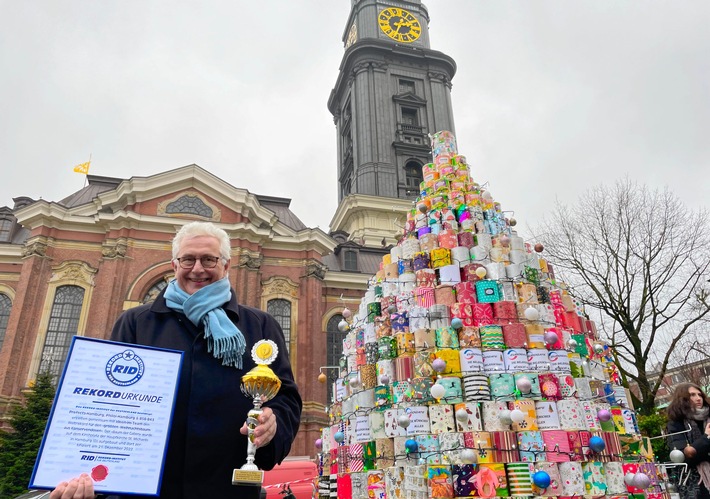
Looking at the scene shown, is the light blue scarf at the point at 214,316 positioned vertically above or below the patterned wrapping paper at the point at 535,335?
below

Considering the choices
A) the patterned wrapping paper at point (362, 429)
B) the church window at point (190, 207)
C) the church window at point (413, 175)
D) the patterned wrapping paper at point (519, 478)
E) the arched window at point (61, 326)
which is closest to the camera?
the patterned wrapping paper at point (519, 478)

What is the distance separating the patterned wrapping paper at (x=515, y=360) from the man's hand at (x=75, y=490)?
17.9 ft

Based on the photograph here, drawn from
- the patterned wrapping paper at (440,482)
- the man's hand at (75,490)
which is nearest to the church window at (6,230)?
the patterned wrapping paper at (440,482)

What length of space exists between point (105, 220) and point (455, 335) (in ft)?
66.9

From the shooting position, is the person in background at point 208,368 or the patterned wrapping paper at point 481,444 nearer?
the person in background at point 208,368

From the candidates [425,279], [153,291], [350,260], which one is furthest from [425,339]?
[350,260]

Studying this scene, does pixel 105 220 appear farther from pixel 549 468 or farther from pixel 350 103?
pixel 350 103

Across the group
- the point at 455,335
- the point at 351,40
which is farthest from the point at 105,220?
the point at 351,40

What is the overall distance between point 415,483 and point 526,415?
160 cm

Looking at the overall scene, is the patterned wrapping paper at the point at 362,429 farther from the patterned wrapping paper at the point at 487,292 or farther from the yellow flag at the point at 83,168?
the yellow flag at the point at 83,168

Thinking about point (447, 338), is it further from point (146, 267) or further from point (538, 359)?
point (146, 267)

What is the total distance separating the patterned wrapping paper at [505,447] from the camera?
5863 mm

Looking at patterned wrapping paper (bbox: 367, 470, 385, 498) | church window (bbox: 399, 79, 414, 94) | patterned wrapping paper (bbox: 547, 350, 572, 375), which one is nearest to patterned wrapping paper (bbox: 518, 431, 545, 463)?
patterned wrapping paper (bbox: 547, 350, 572, 375)

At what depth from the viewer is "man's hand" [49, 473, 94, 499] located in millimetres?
1982
